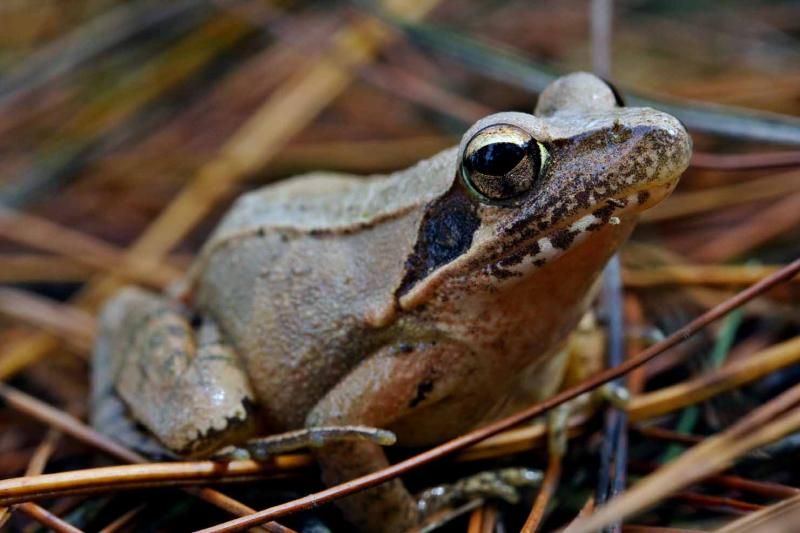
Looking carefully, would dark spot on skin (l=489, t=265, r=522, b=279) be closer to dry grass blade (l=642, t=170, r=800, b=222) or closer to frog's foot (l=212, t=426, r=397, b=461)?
frog's foot (l=212, t=426, r=397, b=461)

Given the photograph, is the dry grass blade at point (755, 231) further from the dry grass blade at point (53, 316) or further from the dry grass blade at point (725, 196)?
the dry grass blade at point (53, 316)

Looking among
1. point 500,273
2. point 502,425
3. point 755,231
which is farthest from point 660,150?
point 755,231

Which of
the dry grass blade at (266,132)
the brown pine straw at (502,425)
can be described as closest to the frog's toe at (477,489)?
the brown pine straw at (502,425)

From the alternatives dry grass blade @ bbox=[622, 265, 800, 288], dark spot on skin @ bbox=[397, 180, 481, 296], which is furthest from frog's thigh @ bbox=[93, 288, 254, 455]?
dry grass blade @ bbox=[622, 265, 800, 288]

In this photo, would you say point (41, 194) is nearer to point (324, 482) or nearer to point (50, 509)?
point (50, 509)

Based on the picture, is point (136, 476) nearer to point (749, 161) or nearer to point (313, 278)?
point (313, 278)

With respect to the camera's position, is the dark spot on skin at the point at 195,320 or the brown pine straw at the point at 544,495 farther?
the dark spot on skin at the point at 195,320
